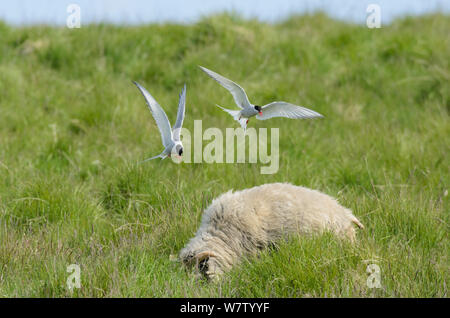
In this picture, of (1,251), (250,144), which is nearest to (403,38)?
(250,144)

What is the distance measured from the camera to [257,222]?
402 centimetres

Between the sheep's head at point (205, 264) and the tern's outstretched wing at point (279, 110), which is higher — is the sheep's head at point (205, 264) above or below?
below

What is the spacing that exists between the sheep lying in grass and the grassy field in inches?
5.6

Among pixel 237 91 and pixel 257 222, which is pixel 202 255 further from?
pixel 237 91

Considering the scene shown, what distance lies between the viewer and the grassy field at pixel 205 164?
371cm

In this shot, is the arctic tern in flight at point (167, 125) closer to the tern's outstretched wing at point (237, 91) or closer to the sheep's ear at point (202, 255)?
the tern's outstretched wing at point (237, 91)

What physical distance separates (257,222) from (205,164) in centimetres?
195

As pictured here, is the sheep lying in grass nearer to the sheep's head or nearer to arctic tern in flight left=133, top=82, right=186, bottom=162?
the sheep's head

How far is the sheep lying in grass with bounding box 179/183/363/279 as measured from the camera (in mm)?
3916

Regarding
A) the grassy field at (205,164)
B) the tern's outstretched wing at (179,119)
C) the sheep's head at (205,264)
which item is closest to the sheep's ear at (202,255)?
the sheep's head at (205,264)

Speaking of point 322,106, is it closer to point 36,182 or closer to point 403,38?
point 403,38

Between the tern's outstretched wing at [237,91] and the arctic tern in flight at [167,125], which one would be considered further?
the tern's outstretched wing at [237,91]

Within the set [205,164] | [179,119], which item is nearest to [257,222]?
[179,119]

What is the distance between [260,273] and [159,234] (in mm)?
1112
